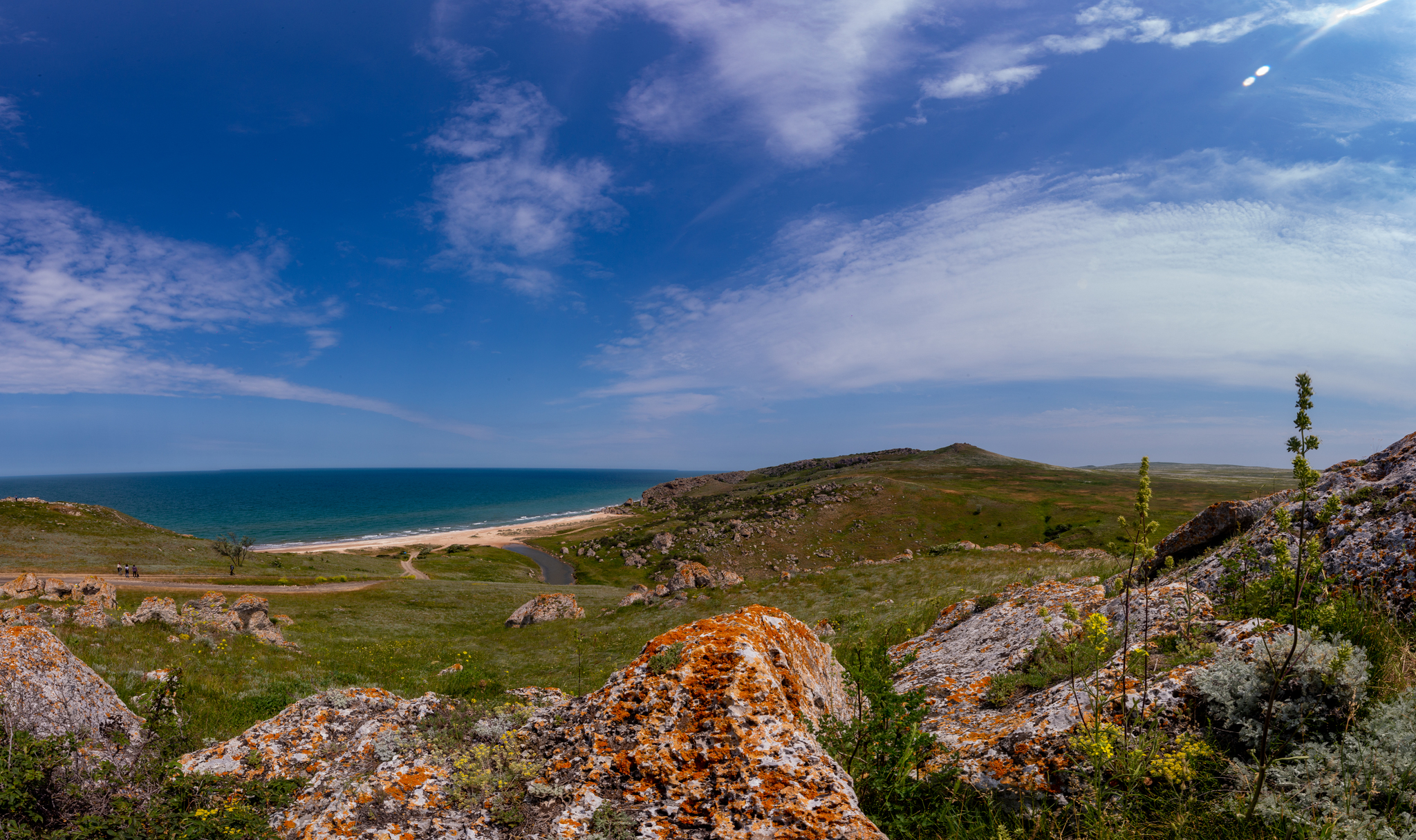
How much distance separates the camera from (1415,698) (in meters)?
3.79

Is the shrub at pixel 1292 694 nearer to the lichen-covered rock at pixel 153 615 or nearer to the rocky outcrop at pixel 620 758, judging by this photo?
the rocky outcrop at pixel 620 758

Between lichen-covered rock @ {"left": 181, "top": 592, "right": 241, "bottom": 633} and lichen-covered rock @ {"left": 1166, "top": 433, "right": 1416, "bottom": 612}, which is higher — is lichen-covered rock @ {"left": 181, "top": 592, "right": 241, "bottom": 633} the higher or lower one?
the lower one

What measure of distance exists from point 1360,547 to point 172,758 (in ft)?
43.8

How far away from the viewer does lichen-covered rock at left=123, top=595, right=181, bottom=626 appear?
17.6 metres

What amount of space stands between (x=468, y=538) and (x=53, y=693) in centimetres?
12948

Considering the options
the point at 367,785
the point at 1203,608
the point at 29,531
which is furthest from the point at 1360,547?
the point at 29,531

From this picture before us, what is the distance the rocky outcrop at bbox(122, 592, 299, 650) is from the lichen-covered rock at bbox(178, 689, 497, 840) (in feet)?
61.5

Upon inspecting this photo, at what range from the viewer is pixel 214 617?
20.4m

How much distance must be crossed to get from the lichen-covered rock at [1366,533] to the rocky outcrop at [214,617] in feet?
92.4

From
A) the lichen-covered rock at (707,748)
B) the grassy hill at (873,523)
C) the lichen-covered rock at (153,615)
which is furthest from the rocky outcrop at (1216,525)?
the grassy hill at (873,523)

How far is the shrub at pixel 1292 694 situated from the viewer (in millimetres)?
3885

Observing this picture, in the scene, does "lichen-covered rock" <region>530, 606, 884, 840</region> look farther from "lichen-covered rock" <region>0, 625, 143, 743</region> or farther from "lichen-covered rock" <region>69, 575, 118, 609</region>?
"lichen-covered rock" <region>69, 575, 118, 609</region>

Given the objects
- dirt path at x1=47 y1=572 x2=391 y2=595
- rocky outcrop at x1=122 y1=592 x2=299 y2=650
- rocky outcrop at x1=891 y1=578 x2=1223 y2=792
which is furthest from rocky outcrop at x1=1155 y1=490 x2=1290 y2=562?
dirt path at x1=47 y1=572 x2=391 y2=595

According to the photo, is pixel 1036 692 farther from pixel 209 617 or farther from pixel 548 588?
pixel 548 588
